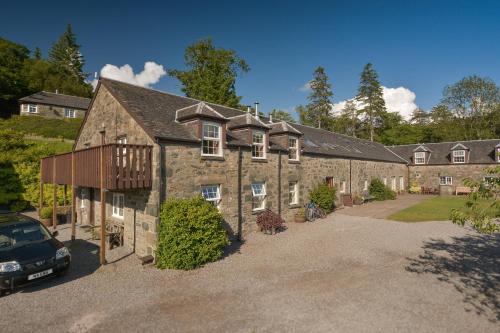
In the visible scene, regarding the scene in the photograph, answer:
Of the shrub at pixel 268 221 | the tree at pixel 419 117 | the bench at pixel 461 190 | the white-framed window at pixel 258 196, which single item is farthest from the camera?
the tree at pixel 419 117

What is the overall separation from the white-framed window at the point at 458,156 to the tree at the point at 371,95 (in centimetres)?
2244

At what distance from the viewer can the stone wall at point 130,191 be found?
11.0 metres

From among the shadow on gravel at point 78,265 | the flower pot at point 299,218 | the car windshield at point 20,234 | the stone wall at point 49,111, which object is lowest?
the shadow on gravel at point 78,265

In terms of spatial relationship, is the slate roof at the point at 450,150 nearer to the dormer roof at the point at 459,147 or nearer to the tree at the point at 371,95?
the dormer roof at the point at 459,147

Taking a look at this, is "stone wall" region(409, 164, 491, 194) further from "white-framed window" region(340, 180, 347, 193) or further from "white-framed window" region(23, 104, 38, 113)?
"white-framed window" region(23, 104, 38, 113)

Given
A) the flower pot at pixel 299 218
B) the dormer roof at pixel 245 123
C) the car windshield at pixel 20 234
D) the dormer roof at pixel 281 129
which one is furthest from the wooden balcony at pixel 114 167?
the flower pot at pixel 299 218

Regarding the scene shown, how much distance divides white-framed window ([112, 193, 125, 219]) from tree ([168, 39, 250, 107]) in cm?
2880

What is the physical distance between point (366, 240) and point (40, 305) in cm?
1300

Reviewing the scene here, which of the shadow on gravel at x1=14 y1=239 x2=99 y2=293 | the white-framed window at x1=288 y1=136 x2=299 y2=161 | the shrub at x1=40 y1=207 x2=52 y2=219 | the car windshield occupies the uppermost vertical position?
the white-framed window at x1=288 y1=136 x2=299 y2=161

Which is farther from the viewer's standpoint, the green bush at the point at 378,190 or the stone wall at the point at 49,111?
the stone wall at the point at 49,111

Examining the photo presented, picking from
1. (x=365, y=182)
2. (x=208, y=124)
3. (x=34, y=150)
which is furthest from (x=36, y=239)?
(x=365, y=182)

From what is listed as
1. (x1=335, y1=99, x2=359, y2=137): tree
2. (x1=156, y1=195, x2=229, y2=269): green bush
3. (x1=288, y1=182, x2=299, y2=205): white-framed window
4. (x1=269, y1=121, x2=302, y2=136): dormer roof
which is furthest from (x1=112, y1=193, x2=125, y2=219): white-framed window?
(x1=335, y1=99, x2=359, y2=137): tree

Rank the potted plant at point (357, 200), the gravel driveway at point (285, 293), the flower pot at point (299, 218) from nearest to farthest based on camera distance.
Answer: the gravel driveway at point (285, 293), the flower pot at point (299, 218), the potted plant at point (357, 200)

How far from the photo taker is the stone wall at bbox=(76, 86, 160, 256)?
36.0 ft
